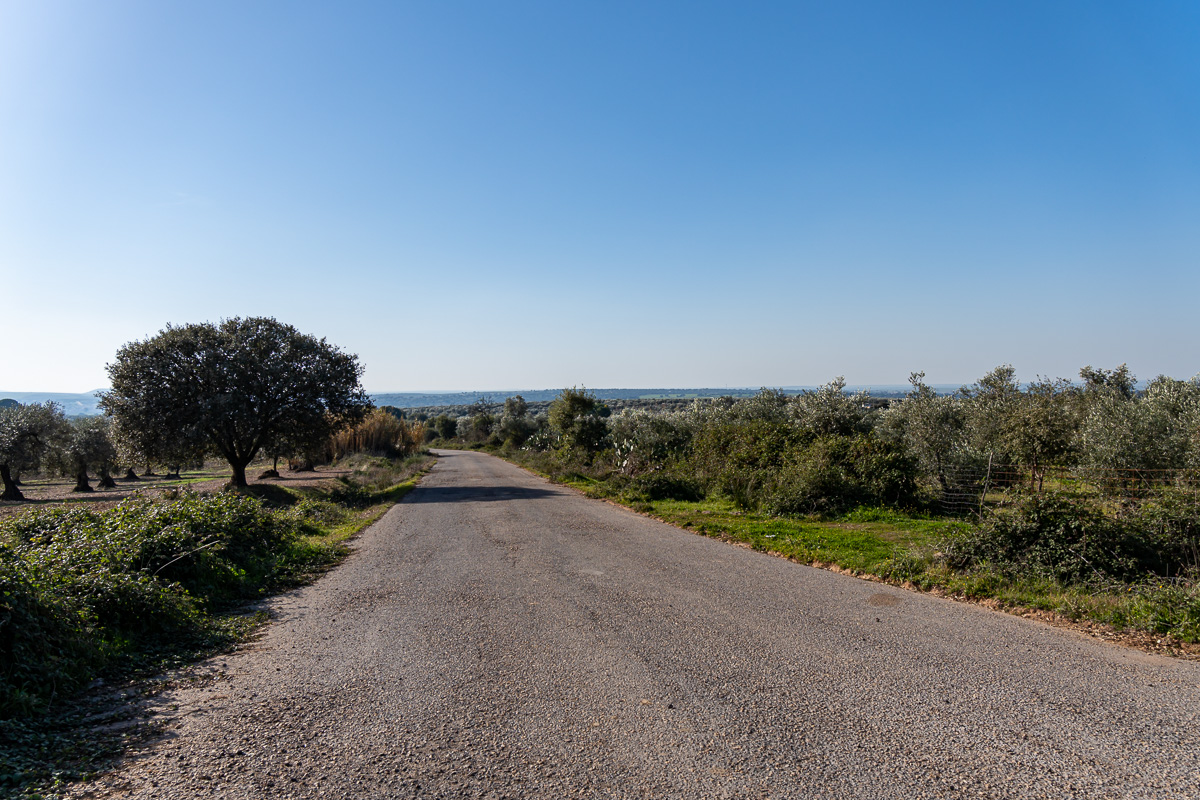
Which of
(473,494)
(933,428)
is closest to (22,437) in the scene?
(473,494)

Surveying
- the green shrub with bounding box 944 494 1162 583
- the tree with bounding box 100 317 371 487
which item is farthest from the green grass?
the tree with bounding box 100 317 371 487

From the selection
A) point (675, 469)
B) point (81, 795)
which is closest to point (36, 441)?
point (675, 469)

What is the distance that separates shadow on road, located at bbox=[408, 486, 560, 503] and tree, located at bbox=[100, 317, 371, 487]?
209 inches

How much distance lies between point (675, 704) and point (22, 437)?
33.0m

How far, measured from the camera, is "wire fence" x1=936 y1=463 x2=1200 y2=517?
28.9 feet

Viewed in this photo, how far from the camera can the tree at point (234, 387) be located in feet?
71.4

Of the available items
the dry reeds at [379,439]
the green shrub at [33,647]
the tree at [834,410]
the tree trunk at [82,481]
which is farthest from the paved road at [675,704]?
the dry reeds at [379,439]

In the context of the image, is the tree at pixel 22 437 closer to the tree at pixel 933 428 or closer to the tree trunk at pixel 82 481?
the tree trunk at pixel 82 481

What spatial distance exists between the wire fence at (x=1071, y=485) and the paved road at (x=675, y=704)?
378 cm

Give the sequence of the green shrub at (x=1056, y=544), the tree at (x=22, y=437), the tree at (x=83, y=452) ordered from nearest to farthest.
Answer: the green shrub at (x=1056, y=544)
the tree at (x=22, y=437)
the tree at (x=83, y=452)

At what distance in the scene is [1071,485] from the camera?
16.0 meters

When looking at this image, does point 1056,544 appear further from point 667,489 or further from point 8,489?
point 8,489

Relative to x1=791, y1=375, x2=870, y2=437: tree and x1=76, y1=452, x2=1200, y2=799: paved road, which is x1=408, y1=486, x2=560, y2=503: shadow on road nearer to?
x1=791, y1=375, x2=870, y2=437: tree

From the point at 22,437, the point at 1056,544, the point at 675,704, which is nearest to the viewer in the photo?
the point at 675,704
